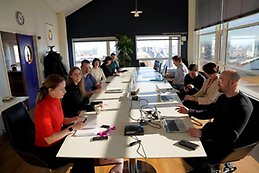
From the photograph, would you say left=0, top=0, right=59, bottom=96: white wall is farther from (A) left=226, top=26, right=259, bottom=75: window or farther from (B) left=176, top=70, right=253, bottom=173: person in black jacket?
(A) left=226, top=26, right=259, bottom=75: window

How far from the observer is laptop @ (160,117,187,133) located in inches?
69.0

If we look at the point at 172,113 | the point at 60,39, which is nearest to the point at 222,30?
the point at 172,113

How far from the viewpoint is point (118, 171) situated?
91.3 inches

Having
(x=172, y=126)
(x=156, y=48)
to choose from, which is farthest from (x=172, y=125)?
(x=156, y=48)

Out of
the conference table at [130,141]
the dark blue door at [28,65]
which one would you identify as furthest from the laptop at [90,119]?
the dark blue door at [28,65]

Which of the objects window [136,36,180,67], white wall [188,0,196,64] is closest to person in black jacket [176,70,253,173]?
white wall [188,0,196,64]

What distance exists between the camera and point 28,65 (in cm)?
526

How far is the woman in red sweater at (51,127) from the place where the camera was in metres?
1.69

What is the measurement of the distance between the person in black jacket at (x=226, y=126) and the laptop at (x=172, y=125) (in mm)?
96

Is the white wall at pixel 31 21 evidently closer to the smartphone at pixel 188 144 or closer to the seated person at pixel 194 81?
the seated person at pixel 194 81

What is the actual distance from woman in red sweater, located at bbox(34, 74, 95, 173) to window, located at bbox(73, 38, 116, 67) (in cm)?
725

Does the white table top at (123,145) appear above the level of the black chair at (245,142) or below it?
above

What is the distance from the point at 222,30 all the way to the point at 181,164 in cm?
439

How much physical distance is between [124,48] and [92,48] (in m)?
1.66
